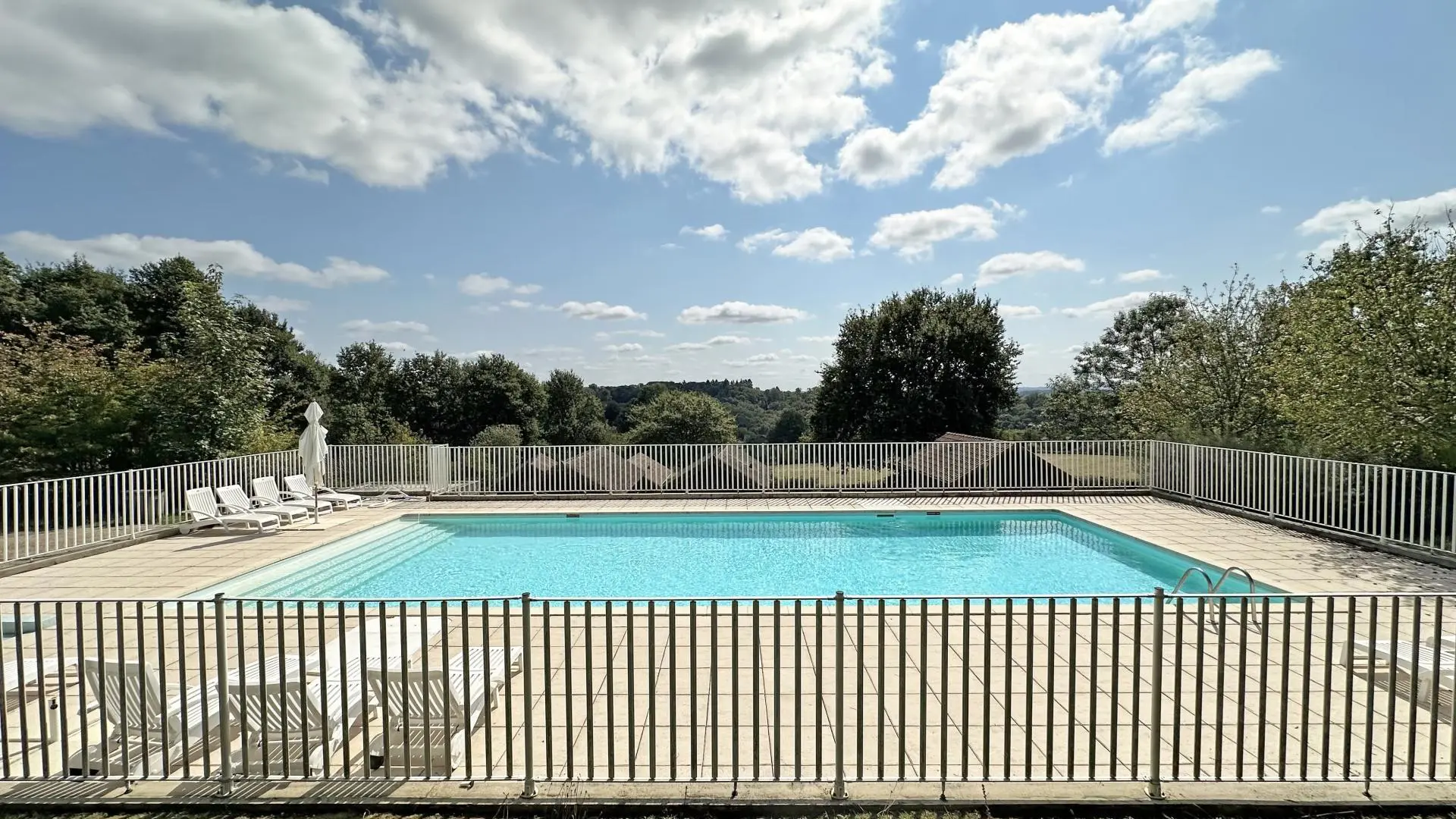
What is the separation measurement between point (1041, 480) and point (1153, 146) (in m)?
6.65

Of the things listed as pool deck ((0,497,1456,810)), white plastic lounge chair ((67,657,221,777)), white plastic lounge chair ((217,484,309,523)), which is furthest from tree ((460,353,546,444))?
white plastic lounge chair ((67,657,221,777))

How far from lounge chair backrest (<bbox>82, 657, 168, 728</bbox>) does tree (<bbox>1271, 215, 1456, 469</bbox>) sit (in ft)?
42.0

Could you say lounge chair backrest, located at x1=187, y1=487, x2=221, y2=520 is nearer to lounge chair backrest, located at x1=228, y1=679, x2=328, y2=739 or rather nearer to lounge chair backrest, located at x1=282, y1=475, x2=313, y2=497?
lounge chair backrest, located at x1=282, y1=475, x2=313, y2=497

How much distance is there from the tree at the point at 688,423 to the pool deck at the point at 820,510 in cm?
1436

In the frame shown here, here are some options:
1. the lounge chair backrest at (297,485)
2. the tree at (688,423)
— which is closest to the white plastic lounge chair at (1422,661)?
the lounge chair backrest at (297,485)

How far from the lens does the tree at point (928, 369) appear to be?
22.2m

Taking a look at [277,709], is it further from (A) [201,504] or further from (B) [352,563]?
(A) [201,504]

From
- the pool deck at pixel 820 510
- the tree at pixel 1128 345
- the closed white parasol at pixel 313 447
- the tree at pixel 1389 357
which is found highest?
the tree at pixel 1128 345

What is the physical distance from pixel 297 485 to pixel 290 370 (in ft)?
71.1

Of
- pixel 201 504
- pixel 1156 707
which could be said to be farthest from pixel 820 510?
pixel 201 504

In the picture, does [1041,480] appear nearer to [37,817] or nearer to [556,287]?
[37,817]

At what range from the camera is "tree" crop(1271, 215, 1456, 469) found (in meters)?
7.93

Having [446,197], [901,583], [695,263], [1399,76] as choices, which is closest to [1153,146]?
[1399,76]

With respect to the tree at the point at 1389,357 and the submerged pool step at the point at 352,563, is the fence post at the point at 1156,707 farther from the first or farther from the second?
the tree at the point at 1389,357
